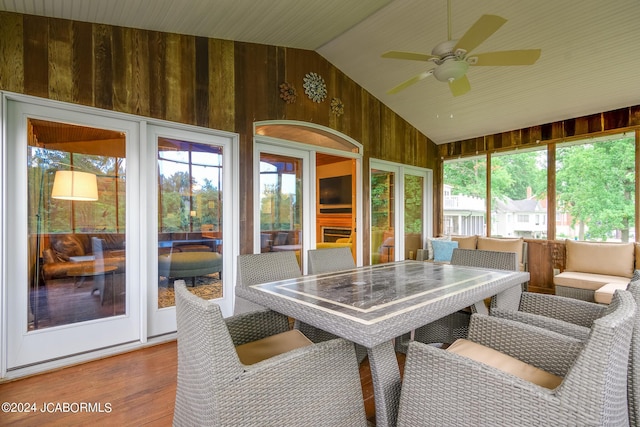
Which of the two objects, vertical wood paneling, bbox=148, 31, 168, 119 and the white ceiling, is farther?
vertical wood paneling, bbox=148, 31, 168, 119

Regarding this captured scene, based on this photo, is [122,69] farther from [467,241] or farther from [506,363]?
[467,241]

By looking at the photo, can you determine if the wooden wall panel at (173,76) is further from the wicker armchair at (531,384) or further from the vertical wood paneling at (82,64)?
the wicker armchair at (531,384)

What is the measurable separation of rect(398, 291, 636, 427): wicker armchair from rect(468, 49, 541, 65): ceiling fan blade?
179 centimetres

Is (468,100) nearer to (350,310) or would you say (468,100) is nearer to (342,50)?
(342,50)

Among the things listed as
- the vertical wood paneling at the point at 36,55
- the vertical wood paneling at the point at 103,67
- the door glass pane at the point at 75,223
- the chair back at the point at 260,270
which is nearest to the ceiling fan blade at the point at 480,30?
the chair back at the point at 260,270

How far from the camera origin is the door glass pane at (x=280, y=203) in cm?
379

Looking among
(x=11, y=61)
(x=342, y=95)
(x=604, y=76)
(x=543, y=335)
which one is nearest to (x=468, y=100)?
(x=604, y=76)

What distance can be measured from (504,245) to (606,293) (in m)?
1.60

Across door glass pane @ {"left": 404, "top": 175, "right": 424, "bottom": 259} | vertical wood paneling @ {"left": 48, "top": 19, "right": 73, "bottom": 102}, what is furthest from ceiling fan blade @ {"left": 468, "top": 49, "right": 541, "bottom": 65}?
door glass pane @ {"left": 404, "top": 175, "right": 424, "bottom": 259}

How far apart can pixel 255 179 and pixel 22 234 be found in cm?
201

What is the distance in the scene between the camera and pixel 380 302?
5.03 feet

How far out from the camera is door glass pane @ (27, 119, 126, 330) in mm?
2461

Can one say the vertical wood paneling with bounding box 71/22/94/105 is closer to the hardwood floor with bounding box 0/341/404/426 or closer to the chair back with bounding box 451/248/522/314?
the hardwood floor with bounding box 0/341/404/426

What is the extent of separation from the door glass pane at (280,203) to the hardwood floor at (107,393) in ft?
5.52
